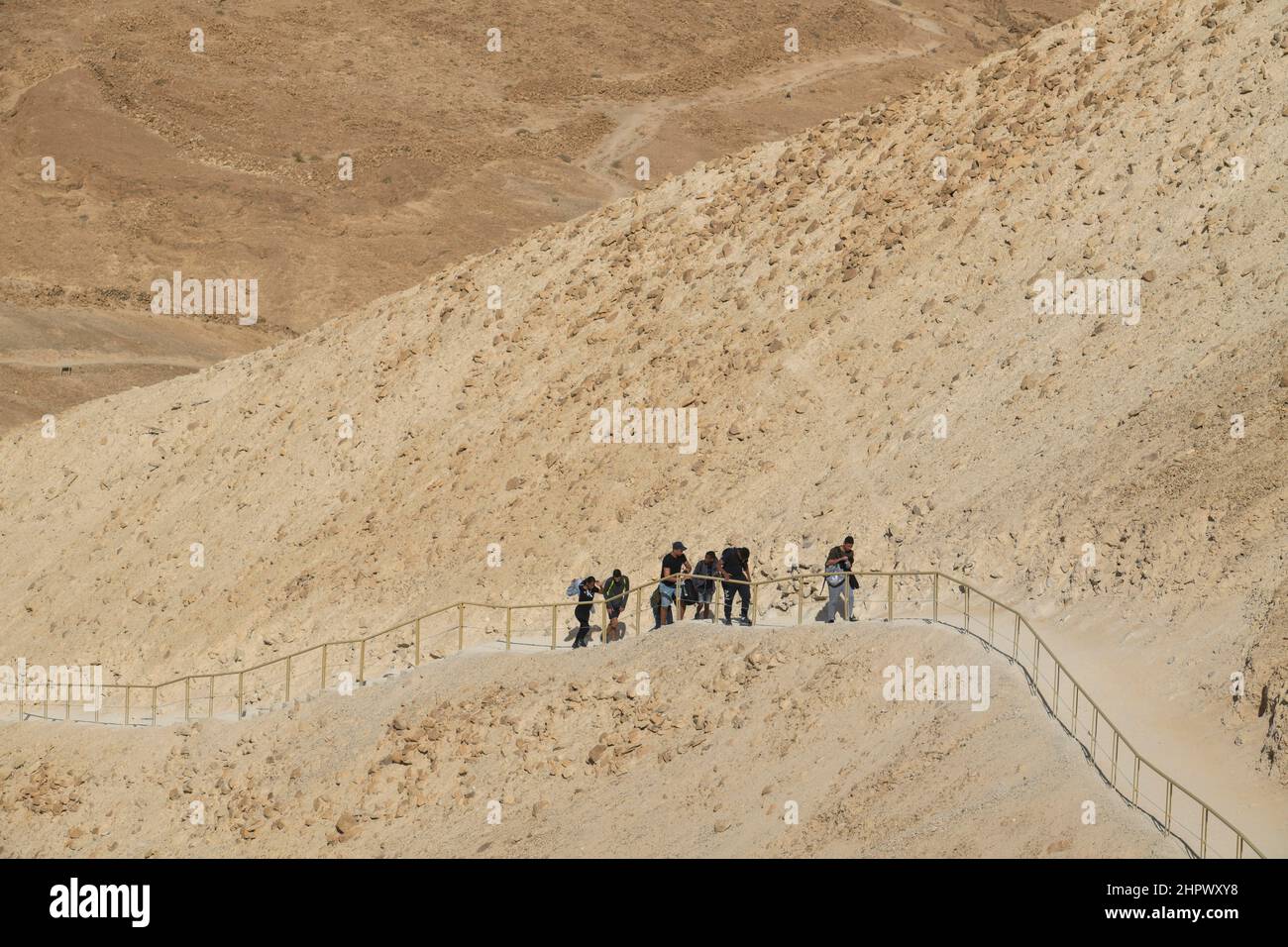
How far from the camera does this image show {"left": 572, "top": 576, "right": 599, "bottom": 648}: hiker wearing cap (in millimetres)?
25312

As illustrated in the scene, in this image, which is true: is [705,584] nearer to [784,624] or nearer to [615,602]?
[784,624]

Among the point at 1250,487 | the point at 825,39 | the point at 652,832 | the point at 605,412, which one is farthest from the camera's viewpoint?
the point at 825,39

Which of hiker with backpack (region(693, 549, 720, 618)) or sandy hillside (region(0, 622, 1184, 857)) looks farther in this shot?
hiker with backpack (region(693, 549, 720, 618))

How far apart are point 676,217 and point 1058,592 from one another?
662 inches

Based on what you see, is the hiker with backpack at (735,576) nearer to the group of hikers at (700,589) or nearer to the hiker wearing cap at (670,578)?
the group of hikers at (700,589)

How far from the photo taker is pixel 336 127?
248ft

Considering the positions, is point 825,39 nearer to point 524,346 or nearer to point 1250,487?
point 524,346

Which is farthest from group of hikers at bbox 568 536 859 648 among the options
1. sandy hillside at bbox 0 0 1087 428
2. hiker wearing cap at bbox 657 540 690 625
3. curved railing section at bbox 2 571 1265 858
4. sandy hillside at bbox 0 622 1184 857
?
sandy hillside at bbox 0 0 1087 428

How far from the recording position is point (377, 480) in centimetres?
3512

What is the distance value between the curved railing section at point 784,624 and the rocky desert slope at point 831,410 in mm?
584

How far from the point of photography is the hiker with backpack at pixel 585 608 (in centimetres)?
2531

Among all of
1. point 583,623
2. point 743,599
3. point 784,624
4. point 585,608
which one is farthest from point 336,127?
point 743,599

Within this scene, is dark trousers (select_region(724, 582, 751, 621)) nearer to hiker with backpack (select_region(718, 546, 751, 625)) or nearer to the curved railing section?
hiker with backpack (select_region(718, 546, 751, 625))

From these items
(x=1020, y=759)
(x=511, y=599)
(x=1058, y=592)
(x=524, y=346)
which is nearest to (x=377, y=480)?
(x=524, y=346)
